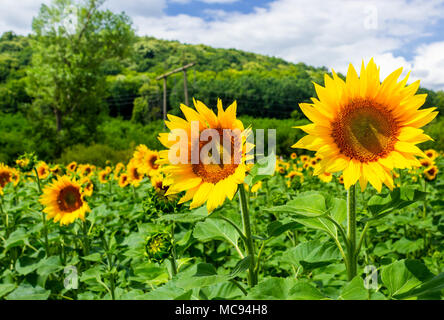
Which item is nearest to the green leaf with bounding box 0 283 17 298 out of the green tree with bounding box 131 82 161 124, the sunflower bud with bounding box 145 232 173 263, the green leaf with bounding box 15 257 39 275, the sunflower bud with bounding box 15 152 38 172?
the green leaf with bounding box 15 257 39 275

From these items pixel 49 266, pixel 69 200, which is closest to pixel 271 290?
pixel 49 266

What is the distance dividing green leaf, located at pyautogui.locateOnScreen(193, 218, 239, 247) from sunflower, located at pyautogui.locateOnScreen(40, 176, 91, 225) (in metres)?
1.26

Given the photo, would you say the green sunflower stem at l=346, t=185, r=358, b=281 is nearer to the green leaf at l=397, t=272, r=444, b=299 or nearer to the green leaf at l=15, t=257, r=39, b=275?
the green leaf at l=397, t=272, r=444, b=299

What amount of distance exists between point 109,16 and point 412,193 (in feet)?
80.7

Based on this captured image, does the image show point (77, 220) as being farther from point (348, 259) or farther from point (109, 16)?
point (109, 16)

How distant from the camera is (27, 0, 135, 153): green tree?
20938 millimetres

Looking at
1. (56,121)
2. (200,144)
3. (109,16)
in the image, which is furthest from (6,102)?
(200,144)

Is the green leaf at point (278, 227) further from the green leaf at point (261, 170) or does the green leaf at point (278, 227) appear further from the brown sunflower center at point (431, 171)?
the brown sunflower center at point (431, 171)

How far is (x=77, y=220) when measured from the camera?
8.04ft

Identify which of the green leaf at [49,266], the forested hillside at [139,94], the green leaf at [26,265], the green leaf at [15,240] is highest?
the forested hillside at [139,94]

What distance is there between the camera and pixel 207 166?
1046 millimetres

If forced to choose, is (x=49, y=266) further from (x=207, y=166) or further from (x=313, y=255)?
(x=313, y=255)

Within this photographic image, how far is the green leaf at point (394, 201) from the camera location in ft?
2.90

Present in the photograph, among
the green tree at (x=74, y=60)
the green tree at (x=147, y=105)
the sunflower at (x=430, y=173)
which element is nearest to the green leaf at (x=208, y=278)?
the sunflower at (x=430, y=173)
